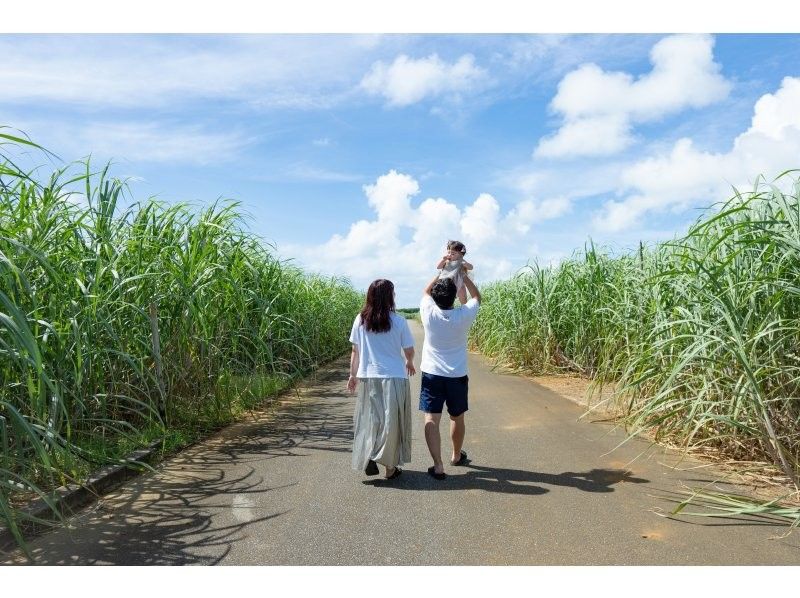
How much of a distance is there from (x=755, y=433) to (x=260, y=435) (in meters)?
4.85

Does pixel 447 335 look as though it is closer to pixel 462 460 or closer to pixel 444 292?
pixel 444 292

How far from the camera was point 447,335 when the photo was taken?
18.1ft

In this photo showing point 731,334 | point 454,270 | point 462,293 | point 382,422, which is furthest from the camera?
point 462,293

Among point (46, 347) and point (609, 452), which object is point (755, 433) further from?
point (46, 347)

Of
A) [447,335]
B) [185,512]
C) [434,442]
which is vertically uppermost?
[447,335]

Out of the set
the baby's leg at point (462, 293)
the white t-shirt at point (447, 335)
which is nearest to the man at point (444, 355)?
the white t-shirt at point (447, 335)

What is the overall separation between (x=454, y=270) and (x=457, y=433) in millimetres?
1474

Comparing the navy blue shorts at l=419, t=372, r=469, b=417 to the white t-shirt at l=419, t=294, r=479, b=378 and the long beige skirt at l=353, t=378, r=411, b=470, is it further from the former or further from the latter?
the long beige skirt at l=353, t=378, r=411, b=470

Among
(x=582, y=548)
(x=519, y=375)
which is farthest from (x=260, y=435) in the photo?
(x=519, y=375)

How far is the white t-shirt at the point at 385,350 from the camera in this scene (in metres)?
5.43

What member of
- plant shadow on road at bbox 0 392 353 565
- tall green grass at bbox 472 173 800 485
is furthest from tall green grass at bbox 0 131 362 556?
tall green grass at bbox 472 173 800 485

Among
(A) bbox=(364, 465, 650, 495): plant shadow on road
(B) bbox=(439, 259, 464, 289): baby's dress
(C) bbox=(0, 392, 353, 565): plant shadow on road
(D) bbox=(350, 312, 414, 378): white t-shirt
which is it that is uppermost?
(B) bbox=(439, 259, 464, 289): baby's dress

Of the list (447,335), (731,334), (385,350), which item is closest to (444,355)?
(447,335)

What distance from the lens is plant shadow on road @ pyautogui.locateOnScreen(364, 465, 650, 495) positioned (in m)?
5.08
